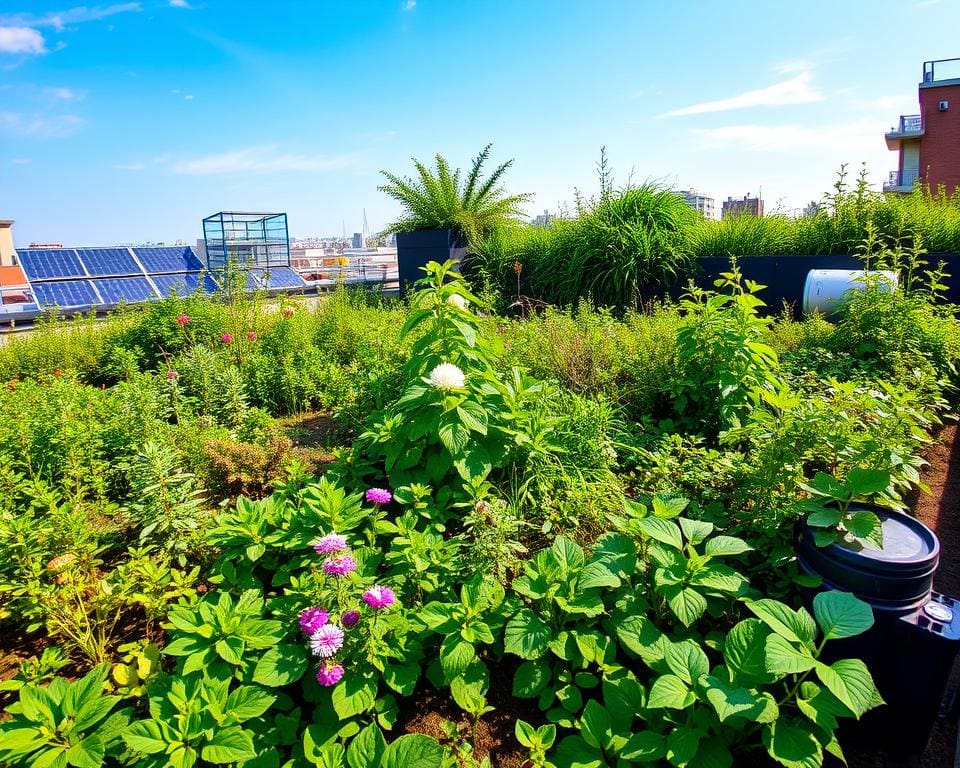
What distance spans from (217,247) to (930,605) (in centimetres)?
1579

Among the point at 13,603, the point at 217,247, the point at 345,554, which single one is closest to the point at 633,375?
the point at 345,554

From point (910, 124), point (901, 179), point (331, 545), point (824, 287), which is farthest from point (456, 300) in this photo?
point (910, 124)

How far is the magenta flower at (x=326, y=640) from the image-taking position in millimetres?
1433

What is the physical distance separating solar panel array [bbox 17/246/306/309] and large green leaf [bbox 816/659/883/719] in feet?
34.2

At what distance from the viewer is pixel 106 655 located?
Result: 6.18 ft

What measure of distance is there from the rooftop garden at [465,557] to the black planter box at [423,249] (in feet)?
16.7

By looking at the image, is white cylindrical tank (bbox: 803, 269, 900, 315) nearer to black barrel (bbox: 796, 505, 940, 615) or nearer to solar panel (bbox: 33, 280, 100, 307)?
black barrel (bbox: 796, 505, 940, 615)

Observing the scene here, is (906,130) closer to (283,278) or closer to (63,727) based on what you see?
(283,278)

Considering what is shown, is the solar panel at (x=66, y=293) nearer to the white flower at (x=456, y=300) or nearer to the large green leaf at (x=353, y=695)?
the white flower at (x=456, y=300)

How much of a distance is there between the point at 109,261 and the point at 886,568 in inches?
672

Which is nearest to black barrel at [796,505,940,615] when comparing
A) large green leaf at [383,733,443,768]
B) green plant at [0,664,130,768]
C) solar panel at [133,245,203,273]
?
large green leaf at [383,733,443,768]

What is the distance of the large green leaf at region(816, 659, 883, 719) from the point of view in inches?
50.3

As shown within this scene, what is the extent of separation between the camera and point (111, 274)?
13008 millimetres

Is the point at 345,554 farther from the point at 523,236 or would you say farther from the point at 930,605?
the point at 523,236
